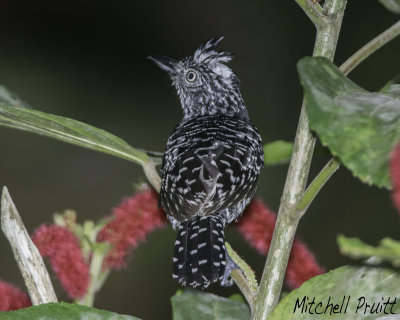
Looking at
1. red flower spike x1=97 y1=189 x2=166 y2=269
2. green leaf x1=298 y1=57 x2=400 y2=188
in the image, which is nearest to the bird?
red flower spike x1=97 y1=189 x2=166 y2=269

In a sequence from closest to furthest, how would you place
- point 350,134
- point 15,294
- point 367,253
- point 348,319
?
point 367,253 → point 350,134 → point 348,319 → point 15,294

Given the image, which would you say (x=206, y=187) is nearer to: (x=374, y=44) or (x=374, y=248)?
(x=374, y=44)

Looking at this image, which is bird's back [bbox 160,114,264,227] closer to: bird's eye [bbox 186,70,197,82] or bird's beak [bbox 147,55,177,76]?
bird's beak [bbox 147,55,177,76]

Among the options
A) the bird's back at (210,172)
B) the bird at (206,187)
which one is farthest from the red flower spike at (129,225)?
the bird's back at (210,172)

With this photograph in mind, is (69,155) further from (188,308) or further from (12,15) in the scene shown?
(188,308)

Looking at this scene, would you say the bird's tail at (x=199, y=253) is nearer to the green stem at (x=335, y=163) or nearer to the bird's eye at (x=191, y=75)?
the green stem at (x=335, y=163)

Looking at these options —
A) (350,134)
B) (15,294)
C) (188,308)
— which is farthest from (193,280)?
(350,134)
